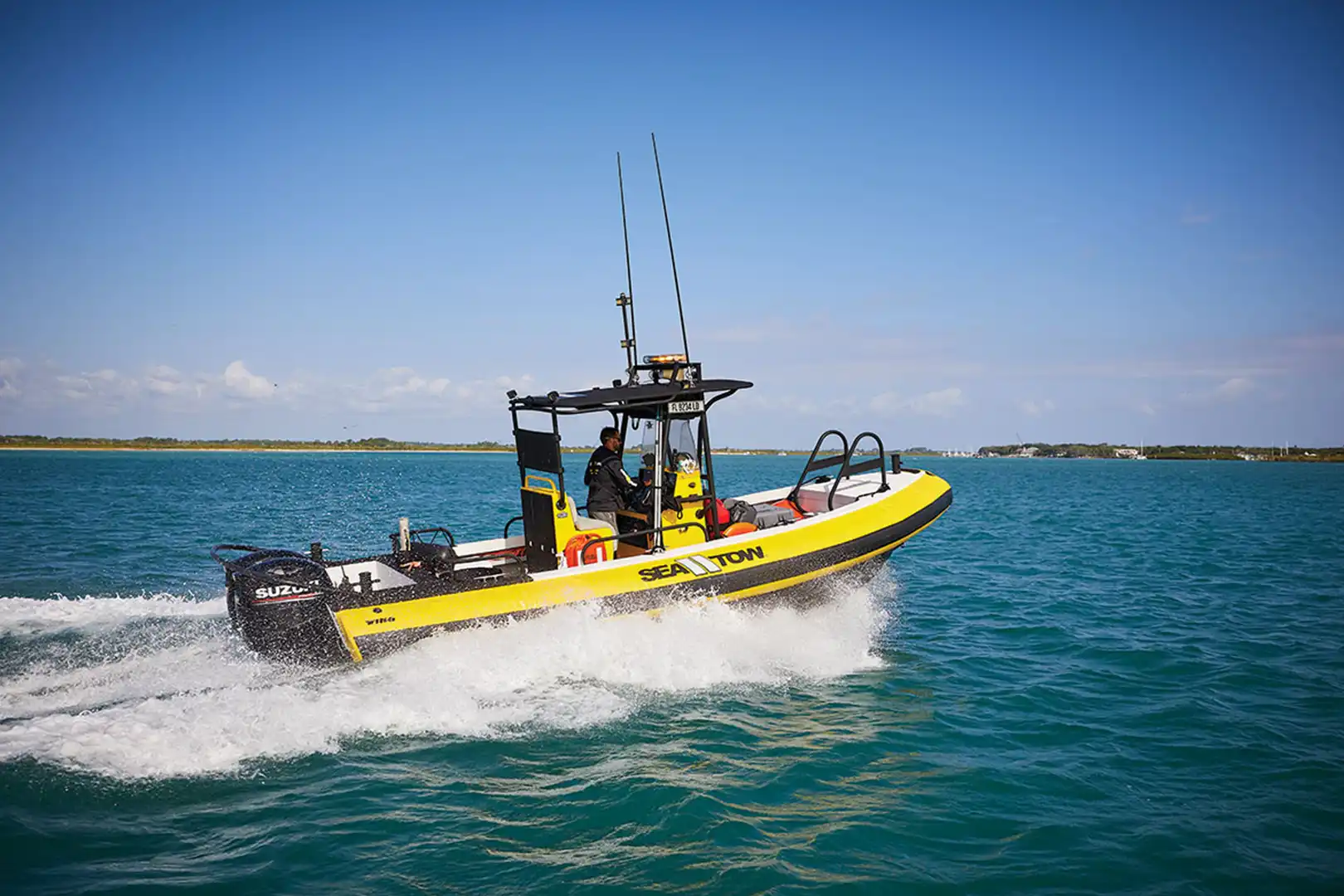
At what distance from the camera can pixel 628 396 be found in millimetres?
8875

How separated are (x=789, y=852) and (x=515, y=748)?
236 cm

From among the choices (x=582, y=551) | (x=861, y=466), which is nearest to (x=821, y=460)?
(x=861, y=466)

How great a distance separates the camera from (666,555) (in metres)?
8.76

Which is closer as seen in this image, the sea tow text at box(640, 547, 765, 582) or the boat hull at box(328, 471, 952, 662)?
the boat hull at box(328, 471, 952, 662)

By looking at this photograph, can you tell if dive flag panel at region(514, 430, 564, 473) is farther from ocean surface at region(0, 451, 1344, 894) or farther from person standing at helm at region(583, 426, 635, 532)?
ocean surface at region(0, 451, 1344, 894)

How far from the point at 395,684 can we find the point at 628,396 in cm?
364

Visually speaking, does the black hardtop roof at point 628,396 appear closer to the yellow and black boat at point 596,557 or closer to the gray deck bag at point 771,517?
the yellow and black boat at point 596,557

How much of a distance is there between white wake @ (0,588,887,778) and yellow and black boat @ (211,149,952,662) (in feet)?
0.84

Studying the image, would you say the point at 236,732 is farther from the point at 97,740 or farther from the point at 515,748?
the point at 515,748

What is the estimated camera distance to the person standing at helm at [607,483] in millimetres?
9383

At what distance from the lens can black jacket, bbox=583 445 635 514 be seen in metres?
9.39

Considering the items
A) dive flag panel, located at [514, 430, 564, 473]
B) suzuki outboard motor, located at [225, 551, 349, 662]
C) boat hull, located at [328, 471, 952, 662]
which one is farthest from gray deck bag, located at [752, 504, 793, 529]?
suzuki outboard motor, located at [225, 551, 349, 662]

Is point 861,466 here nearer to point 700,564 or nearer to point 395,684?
point 700,564

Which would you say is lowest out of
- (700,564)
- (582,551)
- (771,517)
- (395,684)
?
(395,684)
